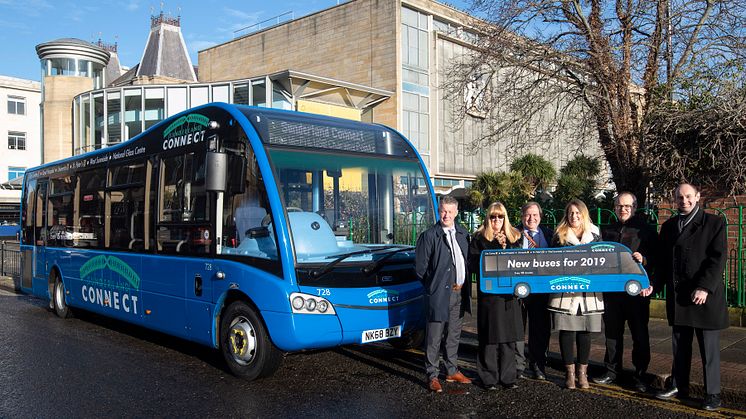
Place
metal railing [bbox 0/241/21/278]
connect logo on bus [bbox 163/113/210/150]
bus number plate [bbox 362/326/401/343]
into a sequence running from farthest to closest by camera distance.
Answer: metal railing [bbox 0/241/21/278]
connect logo on bus [bbox 163/113/210/150]
bus number plate [bbox 362/326/401/343]

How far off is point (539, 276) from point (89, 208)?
287 inches

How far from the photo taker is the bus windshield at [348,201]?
641 centimetres

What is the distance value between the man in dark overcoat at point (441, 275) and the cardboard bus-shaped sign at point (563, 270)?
0.28 m

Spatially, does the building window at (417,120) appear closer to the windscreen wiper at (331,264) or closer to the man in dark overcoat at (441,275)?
the windscreen wiper at (331,264)

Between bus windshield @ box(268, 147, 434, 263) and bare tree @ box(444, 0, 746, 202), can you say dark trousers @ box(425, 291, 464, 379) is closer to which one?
bus windshield @ box(268, 147, 434, 263)

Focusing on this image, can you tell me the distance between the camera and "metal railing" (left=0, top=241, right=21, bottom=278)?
18281mm

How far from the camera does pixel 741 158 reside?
9.61 m

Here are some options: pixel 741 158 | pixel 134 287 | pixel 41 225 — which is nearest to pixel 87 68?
pixel 41 225

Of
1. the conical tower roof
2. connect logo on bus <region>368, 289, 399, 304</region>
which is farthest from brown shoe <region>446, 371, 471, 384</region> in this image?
the conical tower roof

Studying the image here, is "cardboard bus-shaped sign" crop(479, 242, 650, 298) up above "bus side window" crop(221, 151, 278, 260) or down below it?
below

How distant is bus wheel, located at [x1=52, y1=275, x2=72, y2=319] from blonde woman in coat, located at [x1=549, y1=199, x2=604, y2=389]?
332 inches

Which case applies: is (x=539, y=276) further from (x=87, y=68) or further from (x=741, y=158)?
(x=87, y=68)

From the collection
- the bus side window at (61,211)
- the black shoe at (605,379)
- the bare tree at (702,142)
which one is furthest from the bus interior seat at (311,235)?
the bare tree at (702,142)

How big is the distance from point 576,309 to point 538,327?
23.3 inches
